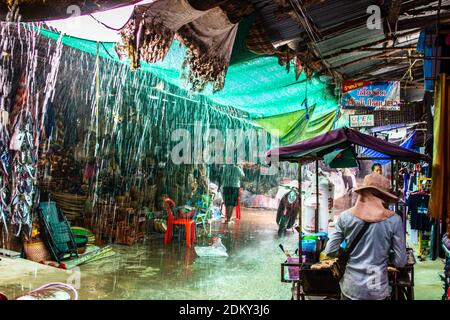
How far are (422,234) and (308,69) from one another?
4.39 meters

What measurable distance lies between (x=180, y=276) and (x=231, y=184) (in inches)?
197

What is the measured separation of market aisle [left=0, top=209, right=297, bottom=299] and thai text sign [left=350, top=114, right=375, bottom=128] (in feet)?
10.2

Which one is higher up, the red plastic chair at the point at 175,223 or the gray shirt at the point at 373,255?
the gray shirt at the point at 373,255

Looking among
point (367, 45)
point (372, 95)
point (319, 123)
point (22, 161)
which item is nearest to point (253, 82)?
point (367, 45)

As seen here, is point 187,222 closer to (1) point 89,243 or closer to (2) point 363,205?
(1) point 89,243

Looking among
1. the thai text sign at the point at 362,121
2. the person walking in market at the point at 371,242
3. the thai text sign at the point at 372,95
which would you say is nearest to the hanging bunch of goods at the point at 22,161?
the person walking in market at the point at 371,242

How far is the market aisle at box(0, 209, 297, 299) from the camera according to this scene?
210 inches

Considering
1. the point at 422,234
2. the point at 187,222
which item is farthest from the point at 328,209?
the point at 187,222

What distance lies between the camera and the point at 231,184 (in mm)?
10961

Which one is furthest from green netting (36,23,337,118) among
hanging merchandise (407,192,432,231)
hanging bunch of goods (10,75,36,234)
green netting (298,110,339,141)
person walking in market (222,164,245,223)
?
hanging merchandise (407,192,432,231)

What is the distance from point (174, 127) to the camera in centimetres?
1013

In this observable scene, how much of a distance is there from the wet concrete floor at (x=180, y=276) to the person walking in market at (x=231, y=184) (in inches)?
91.4

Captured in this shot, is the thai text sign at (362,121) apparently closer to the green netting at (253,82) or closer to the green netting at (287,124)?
the green netting at (253,82)

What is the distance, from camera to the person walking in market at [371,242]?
10.6 ft
